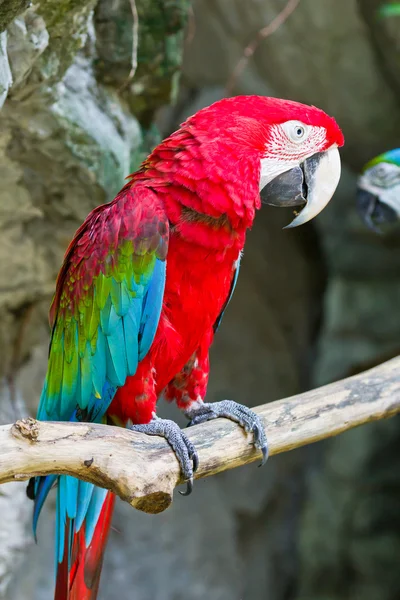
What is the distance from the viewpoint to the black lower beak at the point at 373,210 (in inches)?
111

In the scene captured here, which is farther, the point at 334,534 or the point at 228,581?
the point at 334,534

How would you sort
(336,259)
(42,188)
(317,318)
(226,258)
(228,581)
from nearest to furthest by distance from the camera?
(226,258)
(42,188)
(228,581)
(336,259)
(317,318)

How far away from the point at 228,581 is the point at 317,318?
1.27 meters

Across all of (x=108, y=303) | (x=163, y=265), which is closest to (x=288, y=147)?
(x=163, y=265)

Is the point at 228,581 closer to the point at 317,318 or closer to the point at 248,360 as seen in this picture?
the point at 248,360

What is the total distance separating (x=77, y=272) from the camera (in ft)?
4.83

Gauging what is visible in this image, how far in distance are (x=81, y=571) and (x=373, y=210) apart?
1.89 metres

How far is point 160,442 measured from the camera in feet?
4.22

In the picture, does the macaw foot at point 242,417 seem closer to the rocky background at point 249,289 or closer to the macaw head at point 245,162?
the macaw head at point 245,162

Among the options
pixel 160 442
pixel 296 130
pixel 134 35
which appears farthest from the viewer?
pixel 134 35

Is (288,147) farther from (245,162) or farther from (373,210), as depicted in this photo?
(373,210)

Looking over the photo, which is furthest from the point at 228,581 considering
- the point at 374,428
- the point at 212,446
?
the point at 212,446

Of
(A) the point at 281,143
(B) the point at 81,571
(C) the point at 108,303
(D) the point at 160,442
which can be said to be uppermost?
(A) the point at 281,143

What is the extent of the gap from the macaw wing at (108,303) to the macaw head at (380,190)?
158 cm
